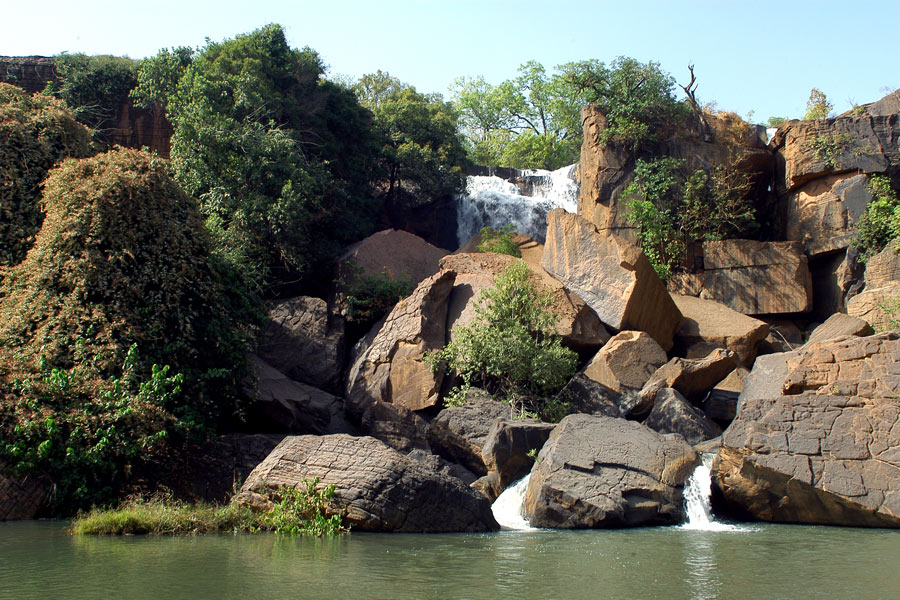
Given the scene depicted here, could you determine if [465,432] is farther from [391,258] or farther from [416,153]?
[416,153]

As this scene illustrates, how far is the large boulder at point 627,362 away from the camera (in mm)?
16969

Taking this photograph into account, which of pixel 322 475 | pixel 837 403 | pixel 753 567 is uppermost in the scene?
pixel 837 403

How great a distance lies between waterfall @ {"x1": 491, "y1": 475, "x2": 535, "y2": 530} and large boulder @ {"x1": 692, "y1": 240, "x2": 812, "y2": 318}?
1095 centimetres

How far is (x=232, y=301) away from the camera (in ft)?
52.4

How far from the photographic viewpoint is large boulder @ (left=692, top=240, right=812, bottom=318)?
21.0 metres

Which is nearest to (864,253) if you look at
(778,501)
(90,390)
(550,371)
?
(550,371)

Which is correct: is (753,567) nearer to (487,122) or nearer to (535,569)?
(535,569)

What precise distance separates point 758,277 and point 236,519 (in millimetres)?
15701

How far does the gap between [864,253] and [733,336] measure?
15.2 feet

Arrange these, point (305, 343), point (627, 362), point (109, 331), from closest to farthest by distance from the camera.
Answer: point (109, 331)
point (627, 362)
point (305, 343)

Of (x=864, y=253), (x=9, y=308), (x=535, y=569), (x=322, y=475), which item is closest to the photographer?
(x=535, y=569)

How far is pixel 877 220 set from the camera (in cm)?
1991

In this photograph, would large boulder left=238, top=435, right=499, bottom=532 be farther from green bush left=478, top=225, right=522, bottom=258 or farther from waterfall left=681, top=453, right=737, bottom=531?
green bush left=478, top=225, right=522, bottom=258

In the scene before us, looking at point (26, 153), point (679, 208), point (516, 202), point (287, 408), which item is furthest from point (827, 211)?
point (26, 153)
